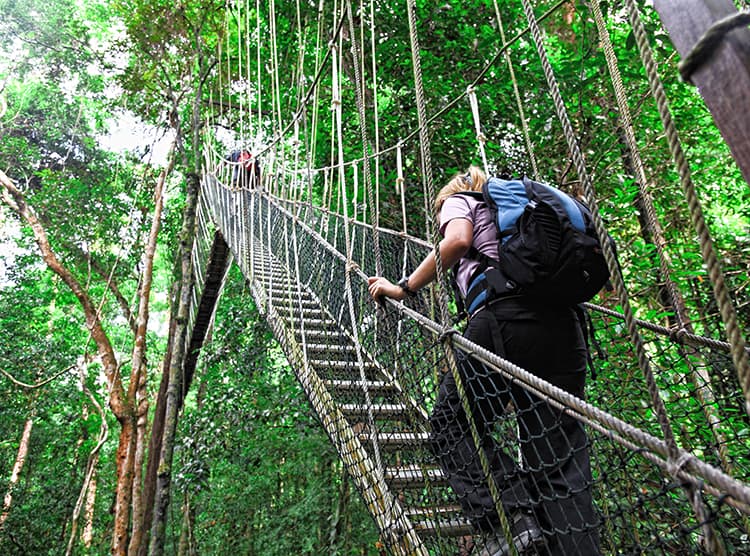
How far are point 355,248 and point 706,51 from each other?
281 cm

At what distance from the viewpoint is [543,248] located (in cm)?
105

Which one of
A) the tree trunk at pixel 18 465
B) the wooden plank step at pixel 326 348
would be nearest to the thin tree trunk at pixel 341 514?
the wooden plank step at pixel 326 348

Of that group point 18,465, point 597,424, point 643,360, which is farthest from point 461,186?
point 18,465

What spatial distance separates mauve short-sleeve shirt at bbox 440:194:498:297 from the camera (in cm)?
124

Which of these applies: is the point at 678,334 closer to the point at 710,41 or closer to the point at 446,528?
the point at 446,528

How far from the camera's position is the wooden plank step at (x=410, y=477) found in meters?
1.53

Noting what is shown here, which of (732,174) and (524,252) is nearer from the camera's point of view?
(524,252)

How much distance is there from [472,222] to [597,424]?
1.91ft

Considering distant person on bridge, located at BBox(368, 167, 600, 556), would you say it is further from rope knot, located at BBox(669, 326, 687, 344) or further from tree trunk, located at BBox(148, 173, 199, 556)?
tree trunk, located at BBox(148, 173, 199, 556)

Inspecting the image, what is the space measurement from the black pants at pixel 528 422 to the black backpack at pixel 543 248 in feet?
0.19

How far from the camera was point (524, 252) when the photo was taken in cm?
109

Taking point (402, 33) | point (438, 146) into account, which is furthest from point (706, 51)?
point (402, 33)

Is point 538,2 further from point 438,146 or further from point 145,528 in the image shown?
point 145,528

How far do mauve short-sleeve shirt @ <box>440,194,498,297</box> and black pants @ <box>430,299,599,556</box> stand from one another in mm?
131
